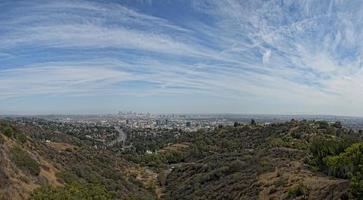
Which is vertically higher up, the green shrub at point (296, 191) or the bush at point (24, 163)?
the bush at point (24, 163)

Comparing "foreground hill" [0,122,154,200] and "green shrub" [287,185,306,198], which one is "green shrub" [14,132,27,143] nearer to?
"foreground hill" [0,122,154,200]

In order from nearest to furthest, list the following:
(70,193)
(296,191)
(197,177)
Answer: (70,193), (296,191), (197,177)

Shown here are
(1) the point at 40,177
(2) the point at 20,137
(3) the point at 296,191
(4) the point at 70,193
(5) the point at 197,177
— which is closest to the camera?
(4) the point at 70,193

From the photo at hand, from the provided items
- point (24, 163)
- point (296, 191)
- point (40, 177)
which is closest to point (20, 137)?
point (24, 163)

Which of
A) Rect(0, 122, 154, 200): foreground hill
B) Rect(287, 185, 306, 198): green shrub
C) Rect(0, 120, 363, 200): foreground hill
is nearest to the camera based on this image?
Rect(0, 122, 154, 200): foreground hill

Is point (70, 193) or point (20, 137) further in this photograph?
point (20, 137)

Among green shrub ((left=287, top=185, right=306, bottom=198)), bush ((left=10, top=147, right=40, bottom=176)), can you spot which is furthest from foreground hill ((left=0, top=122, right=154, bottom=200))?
green shrub ((left=287, top=185, right=306, bottom=198))

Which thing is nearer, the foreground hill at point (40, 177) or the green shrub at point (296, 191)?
the foreground hill at point (40, 177)

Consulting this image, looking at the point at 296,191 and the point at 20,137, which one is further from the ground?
the point at 20,137

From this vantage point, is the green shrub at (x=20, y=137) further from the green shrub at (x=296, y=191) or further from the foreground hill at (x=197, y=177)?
the green shrub at (x=296, y=191)

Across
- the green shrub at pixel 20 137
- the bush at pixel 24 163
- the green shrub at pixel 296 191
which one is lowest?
the green shrub at pixel 296 191

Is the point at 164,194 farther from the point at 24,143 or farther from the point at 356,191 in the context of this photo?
the point at 356,191

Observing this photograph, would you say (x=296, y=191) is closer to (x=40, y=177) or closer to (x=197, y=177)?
(x=40, y=177)

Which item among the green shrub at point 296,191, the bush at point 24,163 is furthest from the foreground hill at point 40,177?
the green shrub at point 296,191
